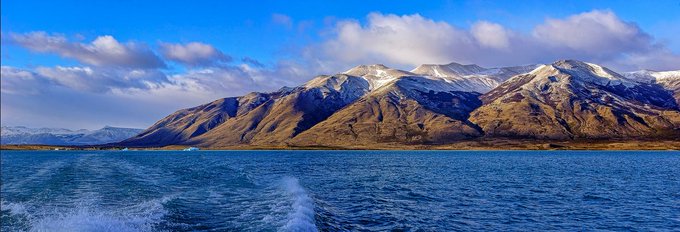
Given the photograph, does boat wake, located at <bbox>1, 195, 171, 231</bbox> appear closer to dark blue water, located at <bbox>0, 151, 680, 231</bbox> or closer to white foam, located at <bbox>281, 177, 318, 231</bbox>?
dark blue water, located at <bbox>0, 151, 680, 231</bbox>

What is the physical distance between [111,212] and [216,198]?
1327 cm

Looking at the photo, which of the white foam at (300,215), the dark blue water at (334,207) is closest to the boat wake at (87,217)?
the dark blue water at (334,207)

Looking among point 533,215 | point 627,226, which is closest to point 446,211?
point 533,215

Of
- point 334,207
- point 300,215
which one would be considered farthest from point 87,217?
point 334,207

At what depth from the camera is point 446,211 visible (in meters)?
50.0

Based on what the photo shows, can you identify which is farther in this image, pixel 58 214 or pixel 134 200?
pixel 134 200

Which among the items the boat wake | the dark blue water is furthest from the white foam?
the boat wake

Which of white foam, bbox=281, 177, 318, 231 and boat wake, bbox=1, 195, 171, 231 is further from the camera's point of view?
white foam, bbox=281, 177, 318, 231

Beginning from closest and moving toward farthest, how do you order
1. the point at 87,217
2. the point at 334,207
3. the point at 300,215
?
the point at 87,217
the point at 300,215
the point at 334,207

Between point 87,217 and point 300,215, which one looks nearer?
point 87,217

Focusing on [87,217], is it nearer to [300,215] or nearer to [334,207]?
[300,215]

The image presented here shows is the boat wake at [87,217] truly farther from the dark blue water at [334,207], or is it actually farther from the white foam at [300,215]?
the white foam at [300,215]

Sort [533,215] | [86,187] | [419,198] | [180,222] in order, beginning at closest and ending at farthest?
[180,222]
[533,215]
[419,198]
[86,187]

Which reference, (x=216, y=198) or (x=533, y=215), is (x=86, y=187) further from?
(x=533, y=215)
